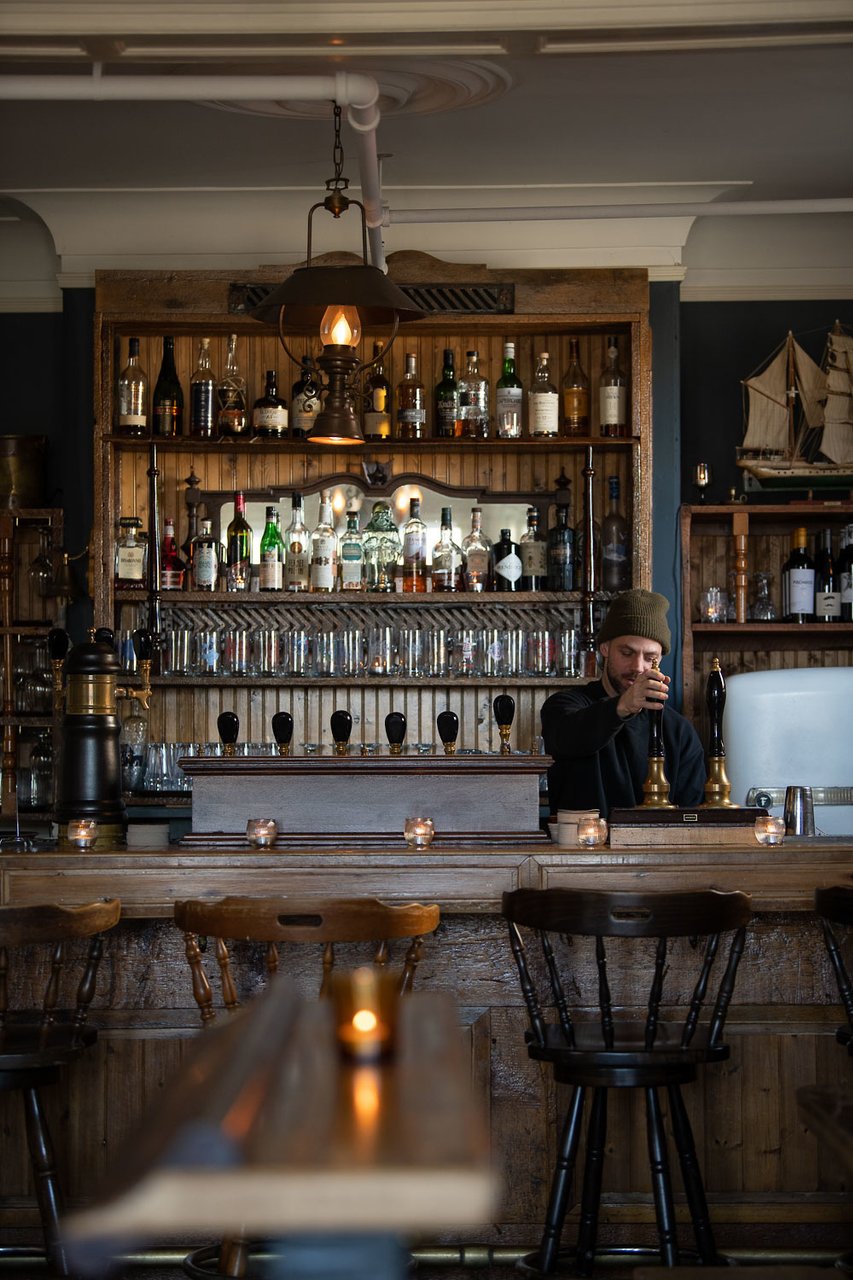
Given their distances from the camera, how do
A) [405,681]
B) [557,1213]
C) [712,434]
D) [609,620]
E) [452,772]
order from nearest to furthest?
[557,1213] < [452,772] < [609,620] < [405,681] < [712,434]

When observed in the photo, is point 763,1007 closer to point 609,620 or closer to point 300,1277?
point 609,620

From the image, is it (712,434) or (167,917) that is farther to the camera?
(712,434)

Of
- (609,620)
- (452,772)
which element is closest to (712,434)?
(609,620)

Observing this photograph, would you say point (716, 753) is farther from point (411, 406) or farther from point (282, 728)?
point (411, 406)

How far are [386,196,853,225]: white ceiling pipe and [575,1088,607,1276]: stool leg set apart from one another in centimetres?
335

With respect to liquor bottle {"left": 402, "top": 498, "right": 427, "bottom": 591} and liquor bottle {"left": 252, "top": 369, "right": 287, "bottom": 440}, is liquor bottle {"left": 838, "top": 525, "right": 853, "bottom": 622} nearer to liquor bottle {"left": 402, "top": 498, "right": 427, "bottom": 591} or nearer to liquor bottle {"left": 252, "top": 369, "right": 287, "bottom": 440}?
liquor bottle {"left": 402, "top": 498, "right": 427, "bottom": 591}

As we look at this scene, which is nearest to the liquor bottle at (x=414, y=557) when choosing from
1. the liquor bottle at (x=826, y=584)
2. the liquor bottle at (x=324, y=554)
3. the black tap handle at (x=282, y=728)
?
the liquor bottle at (x=324, y=554)

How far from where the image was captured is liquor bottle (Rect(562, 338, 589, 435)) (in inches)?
217

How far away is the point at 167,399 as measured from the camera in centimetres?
549

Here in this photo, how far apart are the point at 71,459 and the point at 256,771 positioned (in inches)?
102

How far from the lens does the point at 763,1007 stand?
3346 mm

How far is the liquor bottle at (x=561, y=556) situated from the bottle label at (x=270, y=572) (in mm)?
971

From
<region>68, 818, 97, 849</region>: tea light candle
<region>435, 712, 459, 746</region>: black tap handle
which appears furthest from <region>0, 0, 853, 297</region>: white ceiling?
<region>68, 818, 97, 849</region>: tea light candle

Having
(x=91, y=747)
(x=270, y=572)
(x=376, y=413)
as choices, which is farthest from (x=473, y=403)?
(x=91, y=747)
